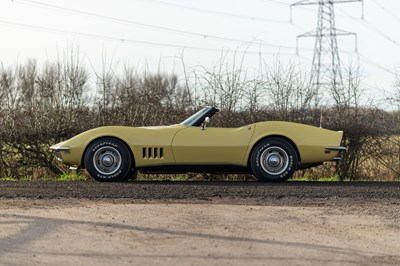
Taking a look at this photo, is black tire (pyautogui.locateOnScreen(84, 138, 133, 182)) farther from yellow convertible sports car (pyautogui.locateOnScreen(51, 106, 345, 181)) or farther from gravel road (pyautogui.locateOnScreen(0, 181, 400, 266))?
gravel road (pyautogui.locateOnScreen(0, 181, 400, 266))

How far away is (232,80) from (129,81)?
2.76m

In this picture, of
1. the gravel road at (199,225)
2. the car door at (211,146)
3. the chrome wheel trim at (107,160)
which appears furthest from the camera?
the chrome wheel trim at (107,160)

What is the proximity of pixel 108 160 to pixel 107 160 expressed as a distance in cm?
2

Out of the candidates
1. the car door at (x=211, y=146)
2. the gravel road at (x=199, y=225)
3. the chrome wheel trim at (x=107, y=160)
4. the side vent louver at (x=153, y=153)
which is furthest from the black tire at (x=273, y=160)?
the chrome wheel trim at (x=107, y=160)

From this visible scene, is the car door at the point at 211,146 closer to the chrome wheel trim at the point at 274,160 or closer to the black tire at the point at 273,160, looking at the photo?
the black tire at the point at 273,160

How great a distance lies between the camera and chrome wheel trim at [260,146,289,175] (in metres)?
12.4

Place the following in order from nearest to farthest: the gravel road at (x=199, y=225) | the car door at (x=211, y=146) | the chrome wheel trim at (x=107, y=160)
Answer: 1. the gravel road at (x=199, y=225)
2. the car door at (x=211, y=146)
3. the chrome wheel trim at (x=107, y=160)

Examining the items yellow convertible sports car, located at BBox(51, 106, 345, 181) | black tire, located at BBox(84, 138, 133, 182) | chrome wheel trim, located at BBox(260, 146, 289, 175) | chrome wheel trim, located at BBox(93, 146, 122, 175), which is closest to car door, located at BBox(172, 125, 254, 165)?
yellow convertible sports car, located at BBox(51, 106, 345, 181)

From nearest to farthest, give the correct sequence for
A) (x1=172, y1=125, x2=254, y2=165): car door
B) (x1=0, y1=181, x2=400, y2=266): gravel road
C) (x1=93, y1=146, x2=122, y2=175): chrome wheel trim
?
(x1=0, y1=181, x2=400, y2=266): gravel road, (x1=172, y1=125, x2=254, y2=165): car door, (x1=93, y1=146, x2=122, y2=175): chrome wheel trim

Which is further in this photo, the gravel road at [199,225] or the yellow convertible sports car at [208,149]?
the yellow convertible sports car at [208,149]

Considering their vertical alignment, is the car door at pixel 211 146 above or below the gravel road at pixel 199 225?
above

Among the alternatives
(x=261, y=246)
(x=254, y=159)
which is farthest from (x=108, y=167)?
(x=261, y=246)

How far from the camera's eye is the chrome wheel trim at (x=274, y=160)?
12398mm

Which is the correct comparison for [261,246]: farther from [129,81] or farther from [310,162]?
[129,81]
